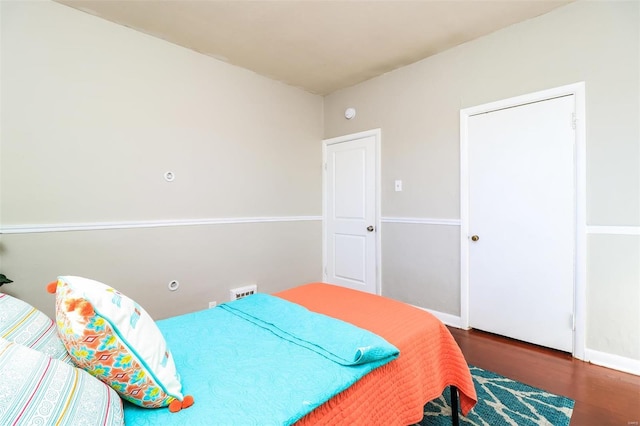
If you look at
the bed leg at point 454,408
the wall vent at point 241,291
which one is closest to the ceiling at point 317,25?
the wall vent at point 241,291

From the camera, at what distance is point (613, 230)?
2.10m

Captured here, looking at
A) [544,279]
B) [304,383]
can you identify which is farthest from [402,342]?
[544,279]

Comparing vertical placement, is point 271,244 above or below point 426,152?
below

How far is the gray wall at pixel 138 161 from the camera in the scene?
2098mm

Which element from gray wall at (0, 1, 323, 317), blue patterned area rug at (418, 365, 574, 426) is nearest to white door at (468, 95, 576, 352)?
blue patterned area rug at (418, 365, 574, 426)

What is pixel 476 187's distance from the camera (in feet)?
9.05

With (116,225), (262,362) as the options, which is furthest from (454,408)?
(116,225)

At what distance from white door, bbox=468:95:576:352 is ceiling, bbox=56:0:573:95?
A: 0.79 m

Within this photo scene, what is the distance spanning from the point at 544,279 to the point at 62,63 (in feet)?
13.3

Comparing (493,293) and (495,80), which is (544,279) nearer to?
(493,293)

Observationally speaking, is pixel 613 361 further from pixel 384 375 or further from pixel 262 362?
pixel 262 362

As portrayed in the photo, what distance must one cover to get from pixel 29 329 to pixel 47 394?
452 millimetres

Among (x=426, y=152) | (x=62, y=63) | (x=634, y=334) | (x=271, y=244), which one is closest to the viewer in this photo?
(x=634, y=334)

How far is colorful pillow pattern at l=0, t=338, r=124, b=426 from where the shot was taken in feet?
1.80
